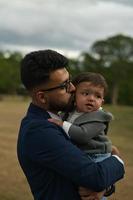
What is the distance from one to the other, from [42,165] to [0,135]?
15.7 m

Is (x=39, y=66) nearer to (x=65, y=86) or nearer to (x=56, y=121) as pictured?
(x=65, y=86)

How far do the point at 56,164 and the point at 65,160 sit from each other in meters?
0.05

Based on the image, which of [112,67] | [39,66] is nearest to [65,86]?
[39,66]

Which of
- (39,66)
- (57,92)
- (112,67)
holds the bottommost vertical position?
(112,67)

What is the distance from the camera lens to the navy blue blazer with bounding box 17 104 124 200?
231 centimetres

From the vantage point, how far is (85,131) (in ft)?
8.27

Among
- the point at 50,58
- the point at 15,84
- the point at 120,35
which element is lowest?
the point at 15,84

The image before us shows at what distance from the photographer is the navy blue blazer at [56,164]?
2.31 metres

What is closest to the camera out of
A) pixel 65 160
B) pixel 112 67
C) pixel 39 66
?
pixel 65 160

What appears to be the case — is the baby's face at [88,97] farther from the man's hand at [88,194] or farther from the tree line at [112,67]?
the tree line at [112,67]

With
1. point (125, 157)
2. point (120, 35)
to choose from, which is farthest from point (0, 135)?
point (120, 35)

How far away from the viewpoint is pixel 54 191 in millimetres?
2398

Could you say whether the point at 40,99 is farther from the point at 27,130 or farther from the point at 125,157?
the point at 125,157

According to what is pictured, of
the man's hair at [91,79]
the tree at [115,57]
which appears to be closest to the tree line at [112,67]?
the tree at [115,57]
